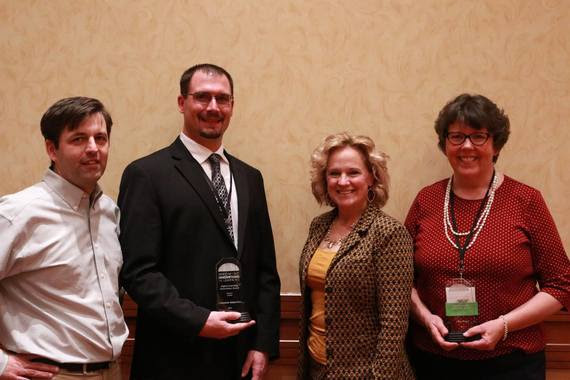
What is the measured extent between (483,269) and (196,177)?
1.11 m

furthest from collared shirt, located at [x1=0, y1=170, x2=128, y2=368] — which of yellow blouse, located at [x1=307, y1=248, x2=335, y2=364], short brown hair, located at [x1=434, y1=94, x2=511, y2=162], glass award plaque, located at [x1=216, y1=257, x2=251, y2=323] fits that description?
short brown hair, located at [x1=434, y1=94, x2=511, y2=162]

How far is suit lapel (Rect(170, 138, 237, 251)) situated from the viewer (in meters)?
2.12

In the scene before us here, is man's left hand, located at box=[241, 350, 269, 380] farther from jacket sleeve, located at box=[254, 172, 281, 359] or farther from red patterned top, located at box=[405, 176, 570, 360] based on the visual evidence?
red patterned top, located at box=[405, 176, 570, 360]

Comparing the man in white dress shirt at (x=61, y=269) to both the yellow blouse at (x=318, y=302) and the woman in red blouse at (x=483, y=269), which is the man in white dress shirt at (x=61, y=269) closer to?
the yellow blouse at (x=318, y=302)

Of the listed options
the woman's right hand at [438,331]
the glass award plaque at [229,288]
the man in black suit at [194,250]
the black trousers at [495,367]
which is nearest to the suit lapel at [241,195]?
the man in black suit at [194,250]

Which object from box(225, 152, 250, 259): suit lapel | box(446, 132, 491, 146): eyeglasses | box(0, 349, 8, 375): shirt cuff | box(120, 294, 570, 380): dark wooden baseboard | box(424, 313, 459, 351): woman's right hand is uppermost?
box(446, 132, 491, 146): eyeglasses

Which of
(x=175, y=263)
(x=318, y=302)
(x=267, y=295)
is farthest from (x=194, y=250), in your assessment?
(x=318, y=302)

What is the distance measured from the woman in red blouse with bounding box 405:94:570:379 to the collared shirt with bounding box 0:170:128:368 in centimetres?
116

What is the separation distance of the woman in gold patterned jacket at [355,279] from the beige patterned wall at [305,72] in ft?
1.38

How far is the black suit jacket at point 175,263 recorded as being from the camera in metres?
2.02

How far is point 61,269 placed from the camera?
1811 mm

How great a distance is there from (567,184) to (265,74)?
1439mm

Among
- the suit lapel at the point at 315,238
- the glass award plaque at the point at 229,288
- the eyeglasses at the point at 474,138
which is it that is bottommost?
the glass award plaque at the point at 229,288

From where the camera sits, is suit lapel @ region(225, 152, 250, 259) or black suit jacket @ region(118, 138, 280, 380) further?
suit lapel @ region(225, 152, 250, 259)
